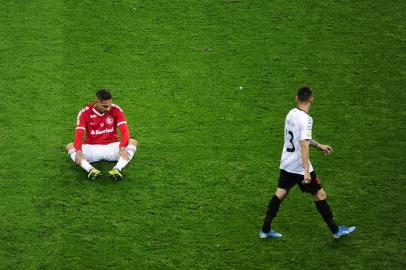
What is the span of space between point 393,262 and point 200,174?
124 inches

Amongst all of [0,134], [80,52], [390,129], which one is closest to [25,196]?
[0,134]

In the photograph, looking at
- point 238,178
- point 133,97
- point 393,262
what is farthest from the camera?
point 133,97

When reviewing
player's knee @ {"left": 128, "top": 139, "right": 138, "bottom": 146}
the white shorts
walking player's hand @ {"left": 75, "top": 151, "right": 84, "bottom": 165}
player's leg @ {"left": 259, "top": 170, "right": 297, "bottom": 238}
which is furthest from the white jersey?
walking player's hand @ {"left": 75, "top": 151, "right": 84, "bottom": 165}

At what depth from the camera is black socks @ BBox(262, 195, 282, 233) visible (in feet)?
29.1

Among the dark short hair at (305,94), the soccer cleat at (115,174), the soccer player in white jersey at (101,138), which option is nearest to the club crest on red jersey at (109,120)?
the soccer player in white jersey at (101,138)

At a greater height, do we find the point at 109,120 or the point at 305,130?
the point at 109,120

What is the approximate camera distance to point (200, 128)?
11664 millimetres

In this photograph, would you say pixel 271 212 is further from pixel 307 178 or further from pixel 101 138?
pixel 101 138

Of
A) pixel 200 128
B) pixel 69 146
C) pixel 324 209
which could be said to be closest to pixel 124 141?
pixel 69 146

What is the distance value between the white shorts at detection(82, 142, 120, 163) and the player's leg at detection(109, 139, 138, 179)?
0.47ft

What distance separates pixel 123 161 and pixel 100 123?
2.24 ft

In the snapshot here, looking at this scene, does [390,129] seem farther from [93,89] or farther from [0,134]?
[0,134]

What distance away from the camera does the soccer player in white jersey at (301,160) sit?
27.8 feet

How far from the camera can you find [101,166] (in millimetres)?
10719
